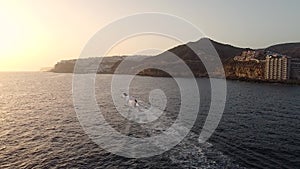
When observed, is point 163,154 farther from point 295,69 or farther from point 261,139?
point 295,69

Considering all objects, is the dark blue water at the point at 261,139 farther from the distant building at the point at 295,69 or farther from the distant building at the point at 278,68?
the distant building at the point at 295,69

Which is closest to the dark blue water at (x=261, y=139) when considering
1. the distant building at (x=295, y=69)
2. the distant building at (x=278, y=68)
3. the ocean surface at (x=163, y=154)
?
the ocean surface at (x=163, y=154)

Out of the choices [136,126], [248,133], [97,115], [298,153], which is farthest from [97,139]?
[298,153]

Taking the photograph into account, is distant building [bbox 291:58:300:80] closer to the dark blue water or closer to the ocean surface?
the dark blue water

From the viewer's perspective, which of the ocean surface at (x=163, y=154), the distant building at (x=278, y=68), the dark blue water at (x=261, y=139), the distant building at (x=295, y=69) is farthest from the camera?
the distant building at (x=295, y=69)

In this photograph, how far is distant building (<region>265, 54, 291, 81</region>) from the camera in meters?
142

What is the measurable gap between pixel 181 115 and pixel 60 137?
19312 millimetres

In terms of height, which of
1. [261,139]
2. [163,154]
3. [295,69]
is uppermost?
[295,69]

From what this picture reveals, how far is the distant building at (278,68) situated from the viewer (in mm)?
142000

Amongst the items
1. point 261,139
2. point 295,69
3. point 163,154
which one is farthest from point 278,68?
point 163,154

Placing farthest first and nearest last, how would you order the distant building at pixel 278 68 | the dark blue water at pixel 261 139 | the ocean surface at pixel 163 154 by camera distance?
the distant building at pixel 278 68 < the dark blue water at pixel 261 139 < the ocean surface at pixel 163 154

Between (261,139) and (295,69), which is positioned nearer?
(261,139)

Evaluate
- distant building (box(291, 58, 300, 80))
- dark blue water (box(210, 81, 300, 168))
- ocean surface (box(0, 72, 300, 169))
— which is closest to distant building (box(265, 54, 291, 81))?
distant building (box(291, 58, 300, 80))

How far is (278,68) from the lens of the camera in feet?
477
